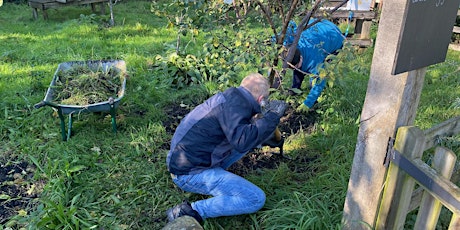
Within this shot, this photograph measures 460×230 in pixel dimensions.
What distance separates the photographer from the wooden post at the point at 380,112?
1.90m

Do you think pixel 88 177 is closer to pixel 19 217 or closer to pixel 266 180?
pixel 19 217

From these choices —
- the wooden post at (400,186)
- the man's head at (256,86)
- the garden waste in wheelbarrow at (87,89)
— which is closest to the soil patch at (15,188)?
the garden waste in wheelbarrow at (87,89)

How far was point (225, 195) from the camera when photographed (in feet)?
10.0

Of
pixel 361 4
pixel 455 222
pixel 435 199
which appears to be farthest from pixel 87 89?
pixel 361 4

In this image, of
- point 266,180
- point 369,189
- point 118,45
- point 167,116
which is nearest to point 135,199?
point 266,180

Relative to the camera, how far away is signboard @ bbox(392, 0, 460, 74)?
1783 millimetres

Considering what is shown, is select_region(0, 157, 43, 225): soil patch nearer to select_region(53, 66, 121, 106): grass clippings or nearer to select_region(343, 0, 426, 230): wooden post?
select_region(53, 66, 121, 106): grass clippings

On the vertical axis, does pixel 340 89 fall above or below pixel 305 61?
below

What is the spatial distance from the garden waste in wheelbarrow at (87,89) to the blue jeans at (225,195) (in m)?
1.53

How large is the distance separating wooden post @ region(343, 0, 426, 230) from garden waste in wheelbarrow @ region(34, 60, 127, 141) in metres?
2.62

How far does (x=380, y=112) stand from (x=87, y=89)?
3.44 m

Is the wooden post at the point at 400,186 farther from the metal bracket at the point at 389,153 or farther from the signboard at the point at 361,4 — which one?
the signboard at the point at 361,4

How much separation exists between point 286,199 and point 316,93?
1728 millimetres

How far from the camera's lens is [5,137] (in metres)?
4.38
